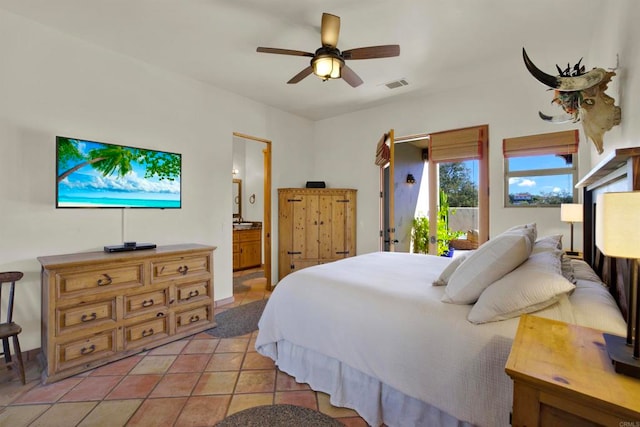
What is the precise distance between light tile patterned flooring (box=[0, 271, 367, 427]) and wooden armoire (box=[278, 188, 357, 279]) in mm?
2154

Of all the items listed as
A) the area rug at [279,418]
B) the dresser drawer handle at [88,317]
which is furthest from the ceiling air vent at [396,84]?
the dresser drawer handle at [88,317]

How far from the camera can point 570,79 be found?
5.40 feet

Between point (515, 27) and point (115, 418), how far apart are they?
13.6ft

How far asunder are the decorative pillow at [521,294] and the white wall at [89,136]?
324 cm

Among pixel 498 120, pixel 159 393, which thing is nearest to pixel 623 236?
pixel 159 393

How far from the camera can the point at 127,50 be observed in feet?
9.68

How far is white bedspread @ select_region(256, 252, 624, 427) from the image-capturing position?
1.27m

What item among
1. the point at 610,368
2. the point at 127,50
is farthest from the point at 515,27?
the point at 127,50

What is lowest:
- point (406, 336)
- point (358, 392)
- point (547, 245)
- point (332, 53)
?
point (358, 392)

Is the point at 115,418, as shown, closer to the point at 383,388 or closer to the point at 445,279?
the point at 383,388

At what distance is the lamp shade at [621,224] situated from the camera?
754 mm

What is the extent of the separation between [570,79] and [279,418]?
260 centimetres

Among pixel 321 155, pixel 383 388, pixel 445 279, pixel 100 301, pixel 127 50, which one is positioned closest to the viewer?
pixel 383 388

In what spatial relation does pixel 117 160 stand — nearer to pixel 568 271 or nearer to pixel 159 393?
pixel 159 393
